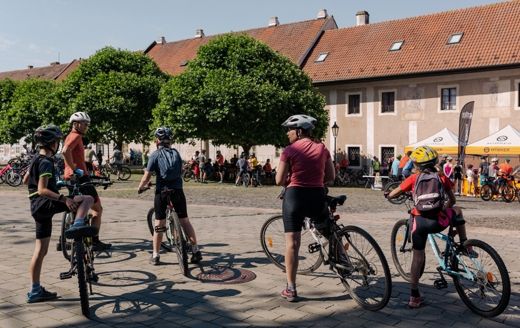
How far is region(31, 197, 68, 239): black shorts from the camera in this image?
16.0 ft

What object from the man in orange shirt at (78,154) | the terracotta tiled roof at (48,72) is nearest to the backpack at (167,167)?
the man in orange shirt at (78,154)

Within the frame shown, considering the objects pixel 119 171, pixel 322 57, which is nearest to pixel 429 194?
pixel 119 171

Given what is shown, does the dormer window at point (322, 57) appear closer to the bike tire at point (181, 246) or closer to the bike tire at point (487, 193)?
the bike tire at point (487, 193)

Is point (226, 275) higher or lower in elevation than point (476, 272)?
lower

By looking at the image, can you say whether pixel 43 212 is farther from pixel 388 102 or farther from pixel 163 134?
pixel 388 102

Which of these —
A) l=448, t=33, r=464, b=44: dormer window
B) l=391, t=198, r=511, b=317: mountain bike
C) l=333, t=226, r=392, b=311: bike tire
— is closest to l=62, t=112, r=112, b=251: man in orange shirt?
l=333, t=226, r=392, b=311: bike tire

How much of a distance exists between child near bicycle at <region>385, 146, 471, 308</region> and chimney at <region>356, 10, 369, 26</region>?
36.7 metres

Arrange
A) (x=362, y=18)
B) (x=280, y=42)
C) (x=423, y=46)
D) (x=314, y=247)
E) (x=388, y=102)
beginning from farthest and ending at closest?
(x=280, y=42) < (x=362, y=18) < (x=388, y=102) < (x=423, y=46) < (x=314, y=247)

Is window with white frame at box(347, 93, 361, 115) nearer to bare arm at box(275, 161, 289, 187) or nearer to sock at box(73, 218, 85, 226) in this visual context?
bare arm at box(275, 161, 289, 187)

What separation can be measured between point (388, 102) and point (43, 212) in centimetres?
2985

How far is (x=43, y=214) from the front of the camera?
4.89 m

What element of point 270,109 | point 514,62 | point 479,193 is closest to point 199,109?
point 270,109

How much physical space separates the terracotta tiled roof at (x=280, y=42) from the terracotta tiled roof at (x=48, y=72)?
15.3 m

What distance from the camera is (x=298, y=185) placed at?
5.07 m
